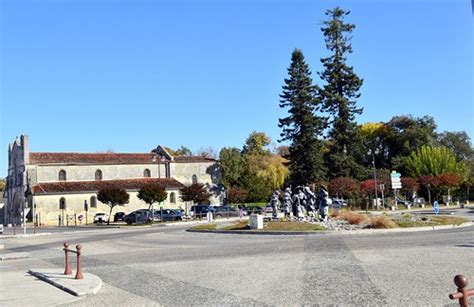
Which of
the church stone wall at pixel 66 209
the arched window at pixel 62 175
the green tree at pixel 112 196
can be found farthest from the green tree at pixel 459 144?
the arched window at pixel 62 175

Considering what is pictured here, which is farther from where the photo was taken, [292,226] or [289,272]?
[292,226]

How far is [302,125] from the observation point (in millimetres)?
77688

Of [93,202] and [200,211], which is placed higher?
[93,202]

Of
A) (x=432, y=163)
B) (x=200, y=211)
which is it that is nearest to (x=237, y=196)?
(x=200, y=211)

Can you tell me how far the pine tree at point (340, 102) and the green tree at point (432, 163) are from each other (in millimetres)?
9414

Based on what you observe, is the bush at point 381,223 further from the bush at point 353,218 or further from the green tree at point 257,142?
the green tree at point 257,142

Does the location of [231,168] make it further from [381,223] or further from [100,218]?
[381,223]

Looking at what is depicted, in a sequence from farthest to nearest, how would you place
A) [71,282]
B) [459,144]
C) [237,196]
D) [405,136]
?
[459,144], [405,136], [237,196], [71,282]

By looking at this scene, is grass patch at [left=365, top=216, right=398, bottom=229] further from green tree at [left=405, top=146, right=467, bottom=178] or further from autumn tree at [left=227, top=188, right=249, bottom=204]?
autumn tree at [left=227, top=188, right=249, bottom=204]

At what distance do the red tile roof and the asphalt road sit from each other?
60985mm

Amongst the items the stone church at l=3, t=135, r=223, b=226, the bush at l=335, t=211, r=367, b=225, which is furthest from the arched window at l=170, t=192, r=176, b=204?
the bush at l=335, t=211, r=367, b=225

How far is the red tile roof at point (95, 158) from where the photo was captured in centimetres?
7988

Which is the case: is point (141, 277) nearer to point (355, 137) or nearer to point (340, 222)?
point (340, 222)

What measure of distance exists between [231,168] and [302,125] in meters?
25.7
